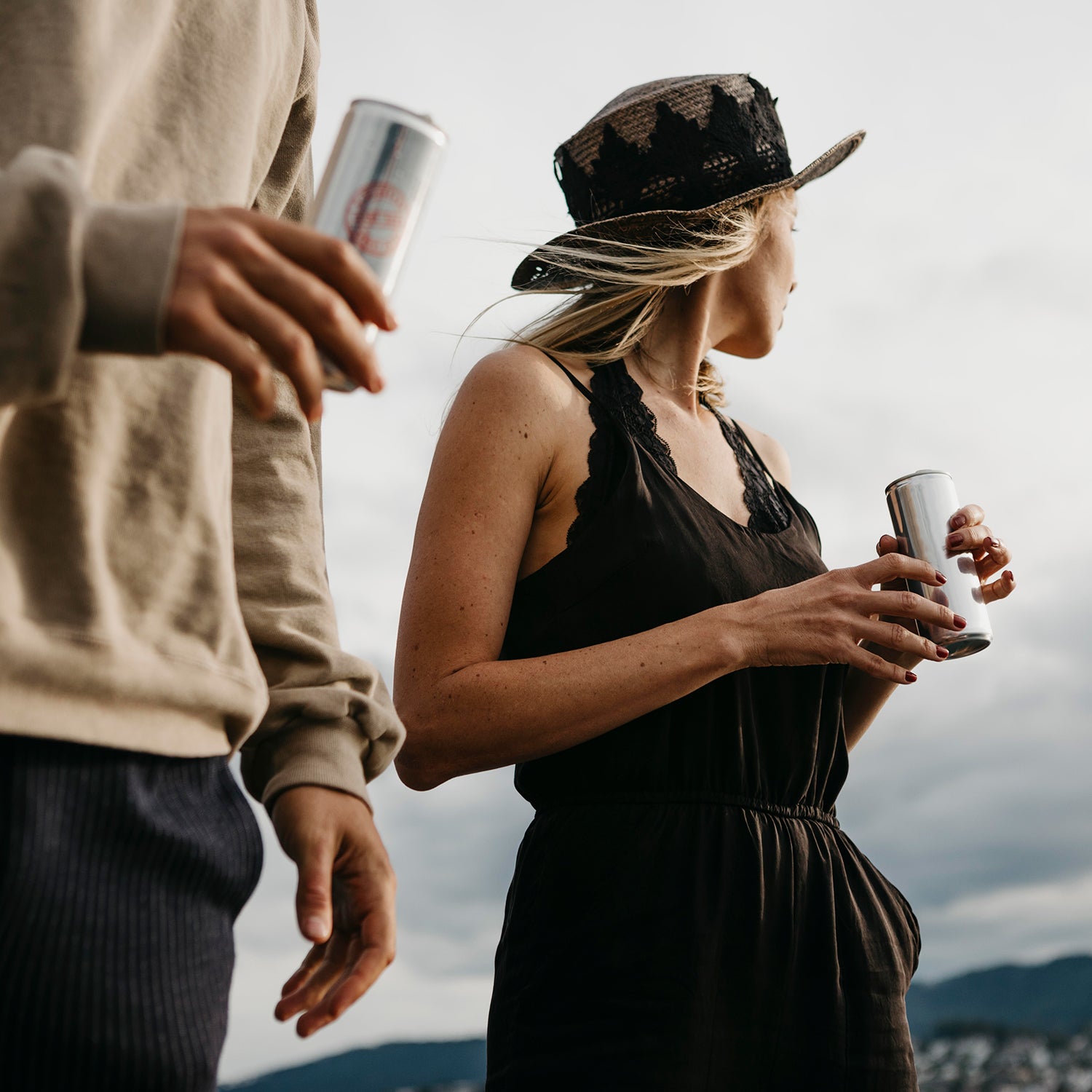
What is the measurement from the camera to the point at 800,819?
2.28 metres

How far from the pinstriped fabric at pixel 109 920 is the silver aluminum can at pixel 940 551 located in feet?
5.16

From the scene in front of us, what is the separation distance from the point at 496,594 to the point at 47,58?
125cm

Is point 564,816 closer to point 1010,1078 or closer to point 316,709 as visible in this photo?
point 316,709

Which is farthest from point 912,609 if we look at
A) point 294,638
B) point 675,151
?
point 294,638

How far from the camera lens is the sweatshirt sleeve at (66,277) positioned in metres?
0.77

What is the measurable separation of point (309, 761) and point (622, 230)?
68.3 inches

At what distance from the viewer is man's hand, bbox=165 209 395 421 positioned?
794 millimetres

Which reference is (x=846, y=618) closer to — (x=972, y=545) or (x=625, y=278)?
(x=972, y=545)

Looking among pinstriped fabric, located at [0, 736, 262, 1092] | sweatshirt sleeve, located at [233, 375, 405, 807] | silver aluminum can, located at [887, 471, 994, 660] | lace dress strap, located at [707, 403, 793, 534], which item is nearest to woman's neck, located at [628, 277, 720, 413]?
lace dress strap, located at [707, 403, 793, 534]

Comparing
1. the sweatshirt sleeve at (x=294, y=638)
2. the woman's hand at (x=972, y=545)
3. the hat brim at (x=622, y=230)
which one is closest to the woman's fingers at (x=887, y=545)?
the woman's hand at (x=972, y=545)

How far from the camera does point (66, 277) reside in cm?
77

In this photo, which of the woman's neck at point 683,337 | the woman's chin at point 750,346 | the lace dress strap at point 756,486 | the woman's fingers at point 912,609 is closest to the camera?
the woman's fingers at point 912,609

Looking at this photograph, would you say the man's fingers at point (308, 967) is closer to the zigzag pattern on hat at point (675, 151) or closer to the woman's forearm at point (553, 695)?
the woman's forearm at point (553, 695)

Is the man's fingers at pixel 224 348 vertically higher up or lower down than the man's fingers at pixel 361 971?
higher up
